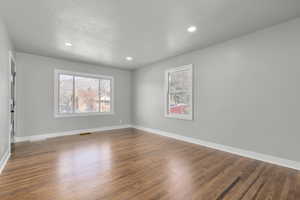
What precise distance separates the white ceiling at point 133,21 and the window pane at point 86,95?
64.7 inches

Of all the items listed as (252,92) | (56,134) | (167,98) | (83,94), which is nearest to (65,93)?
(83,94)

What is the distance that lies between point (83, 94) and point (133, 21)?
3.79m

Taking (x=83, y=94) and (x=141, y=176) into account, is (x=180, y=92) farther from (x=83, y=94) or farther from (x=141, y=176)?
(x=83, y=94)

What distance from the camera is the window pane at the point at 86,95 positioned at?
5270 millimetres

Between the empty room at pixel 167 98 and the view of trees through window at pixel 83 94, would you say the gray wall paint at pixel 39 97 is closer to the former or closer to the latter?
the empty room at pixel 167 98

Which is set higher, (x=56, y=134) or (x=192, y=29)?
(x=192, y=29)

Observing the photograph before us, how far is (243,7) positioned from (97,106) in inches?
210

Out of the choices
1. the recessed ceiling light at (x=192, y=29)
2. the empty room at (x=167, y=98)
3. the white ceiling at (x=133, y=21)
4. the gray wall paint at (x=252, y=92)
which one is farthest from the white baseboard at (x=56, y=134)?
the recessed ceiling light at (x=192, y=29)

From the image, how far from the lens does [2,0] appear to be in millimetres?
2072

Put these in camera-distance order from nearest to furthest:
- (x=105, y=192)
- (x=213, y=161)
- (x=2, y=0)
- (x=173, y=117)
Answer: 1. (x=105, y=192)
2. (x=2, y=0)
3. (x=213, y=161)
4. (x=173, y=117)

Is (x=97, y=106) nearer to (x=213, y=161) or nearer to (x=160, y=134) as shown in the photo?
(x=160, y=134)

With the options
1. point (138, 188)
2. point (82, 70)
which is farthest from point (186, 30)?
point (82, 70)

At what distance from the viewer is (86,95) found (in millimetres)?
5488

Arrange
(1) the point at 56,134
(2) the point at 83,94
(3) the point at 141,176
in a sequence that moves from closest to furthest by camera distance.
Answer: (3) the point at 141,176, (1) the point at 56,134, (2) the point at 83,94
